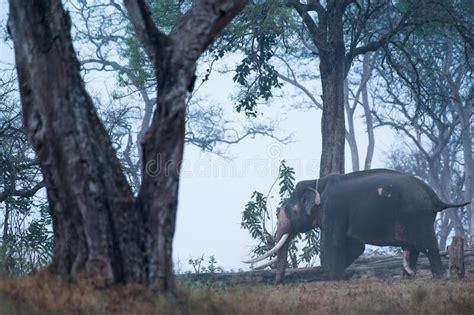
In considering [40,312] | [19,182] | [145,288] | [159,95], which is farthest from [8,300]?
[19,182]

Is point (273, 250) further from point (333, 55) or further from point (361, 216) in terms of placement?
point (333, 55)

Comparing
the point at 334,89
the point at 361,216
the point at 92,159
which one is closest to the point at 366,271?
the point at 361,216

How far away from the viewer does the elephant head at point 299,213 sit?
1950 cm

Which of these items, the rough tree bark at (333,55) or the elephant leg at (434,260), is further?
the rough tree bark at (333,55)

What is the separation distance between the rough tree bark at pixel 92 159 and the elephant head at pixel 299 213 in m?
11.0

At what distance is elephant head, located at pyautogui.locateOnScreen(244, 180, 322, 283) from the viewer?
19500mm

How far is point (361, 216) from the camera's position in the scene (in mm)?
18938

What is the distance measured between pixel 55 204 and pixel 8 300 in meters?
0.87

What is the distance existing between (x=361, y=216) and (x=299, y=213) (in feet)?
4.24

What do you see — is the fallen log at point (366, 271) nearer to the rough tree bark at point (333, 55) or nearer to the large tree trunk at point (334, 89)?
the large tree trunk at point (334, 89)

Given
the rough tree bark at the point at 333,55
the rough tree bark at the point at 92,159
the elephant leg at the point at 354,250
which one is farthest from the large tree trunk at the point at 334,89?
the rough tree bark at the point at 92,159

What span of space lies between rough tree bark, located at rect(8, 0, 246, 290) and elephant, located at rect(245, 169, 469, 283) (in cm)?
924

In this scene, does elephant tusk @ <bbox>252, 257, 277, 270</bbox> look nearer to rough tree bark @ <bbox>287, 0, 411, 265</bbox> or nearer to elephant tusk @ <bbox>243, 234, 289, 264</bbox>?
elephant tusk @ <bbox>243, 234, 289, 264</bbox>

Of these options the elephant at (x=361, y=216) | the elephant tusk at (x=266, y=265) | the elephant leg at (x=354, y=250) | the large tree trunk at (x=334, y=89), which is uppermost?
the large tree trunk at (x=334, y=89)
